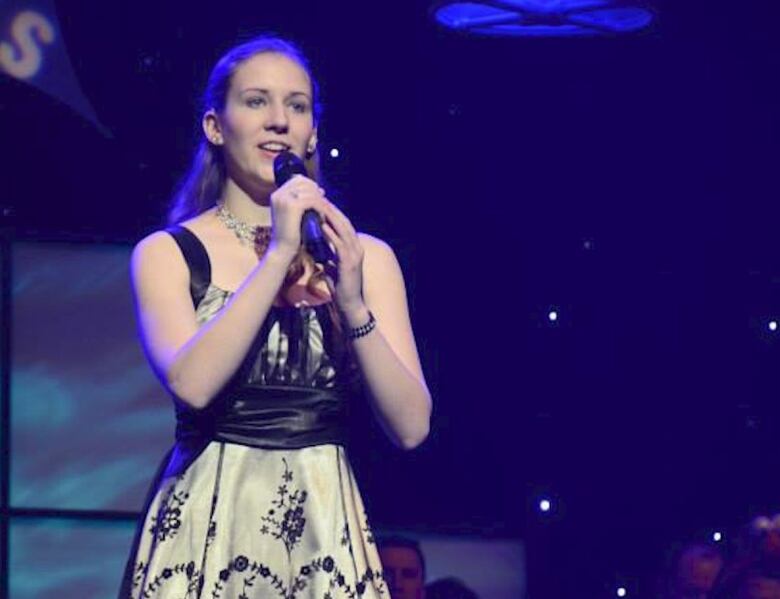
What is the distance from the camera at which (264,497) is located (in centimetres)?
238

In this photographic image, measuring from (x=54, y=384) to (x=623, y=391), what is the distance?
5.88 ft

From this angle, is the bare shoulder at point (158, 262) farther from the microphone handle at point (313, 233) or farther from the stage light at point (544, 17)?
the stage light at point (544, 17)

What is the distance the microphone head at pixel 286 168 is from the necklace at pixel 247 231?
0.46 feet

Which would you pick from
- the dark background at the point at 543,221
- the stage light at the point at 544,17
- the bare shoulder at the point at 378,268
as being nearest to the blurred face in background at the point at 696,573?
the dark background at the point at 543,221

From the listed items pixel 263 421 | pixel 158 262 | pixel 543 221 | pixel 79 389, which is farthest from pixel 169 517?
pixel 543 221

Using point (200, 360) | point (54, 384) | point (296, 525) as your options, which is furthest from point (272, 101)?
point (54, 384)

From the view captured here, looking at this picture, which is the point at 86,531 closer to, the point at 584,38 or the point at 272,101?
the point at 584,38

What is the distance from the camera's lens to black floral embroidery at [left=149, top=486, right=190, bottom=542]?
93.5 inches

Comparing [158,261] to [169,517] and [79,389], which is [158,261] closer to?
[169,517]

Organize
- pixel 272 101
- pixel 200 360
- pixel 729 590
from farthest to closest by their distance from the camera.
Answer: pixel 729 590 < pixel 272 101 < pixel 200 360

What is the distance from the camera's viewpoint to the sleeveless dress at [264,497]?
236 cm

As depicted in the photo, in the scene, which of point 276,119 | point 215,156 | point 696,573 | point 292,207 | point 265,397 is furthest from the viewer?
point 696,573

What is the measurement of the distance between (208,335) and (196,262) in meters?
0.22

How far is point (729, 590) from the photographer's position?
13.7ft
